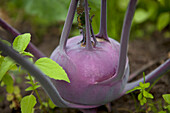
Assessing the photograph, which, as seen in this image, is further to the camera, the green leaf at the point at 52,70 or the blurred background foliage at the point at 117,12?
the blurred background foliage at the point at 117,12

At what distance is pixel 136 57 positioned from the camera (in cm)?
132

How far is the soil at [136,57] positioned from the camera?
3.16ft

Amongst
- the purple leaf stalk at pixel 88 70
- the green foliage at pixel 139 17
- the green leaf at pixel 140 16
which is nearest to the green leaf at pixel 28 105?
the purple leaf stalk at pixel 88 70

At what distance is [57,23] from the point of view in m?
1.83

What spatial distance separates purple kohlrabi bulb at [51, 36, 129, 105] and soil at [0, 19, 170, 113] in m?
0.25

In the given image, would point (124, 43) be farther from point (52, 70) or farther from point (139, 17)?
point (139, 17)

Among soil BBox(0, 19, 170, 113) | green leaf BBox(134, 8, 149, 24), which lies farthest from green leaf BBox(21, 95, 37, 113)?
green leaf BBox(134, 8, 149, 24)

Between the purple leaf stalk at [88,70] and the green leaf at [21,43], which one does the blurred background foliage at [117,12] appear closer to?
the purple leaf stalk at [88,70]

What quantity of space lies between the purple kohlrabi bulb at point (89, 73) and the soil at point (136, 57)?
0.25 m

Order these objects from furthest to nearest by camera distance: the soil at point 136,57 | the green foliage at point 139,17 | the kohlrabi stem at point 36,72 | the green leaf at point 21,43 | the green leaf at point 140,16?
1. the green leaf at point 140,16
2. the green foliage at point 139,17
3. the soil at point 136,57
4. the green leaf at point 21,43
5. the kohlrabi stem at point 36,72

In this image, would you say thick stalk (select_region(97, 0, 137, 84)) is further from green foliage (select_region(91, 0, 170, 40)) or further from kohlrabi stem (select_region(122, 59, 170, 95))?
green foliage (select_region(91, 0, 170, 40))

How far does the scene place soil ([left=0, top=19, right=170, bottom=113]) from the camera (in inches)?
37.9

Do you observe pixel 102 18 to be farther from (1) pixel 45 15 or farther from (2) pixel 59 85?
(1) pixel 45 15

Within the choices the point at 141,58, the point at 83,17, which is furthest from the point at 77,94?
the point at 141,58
